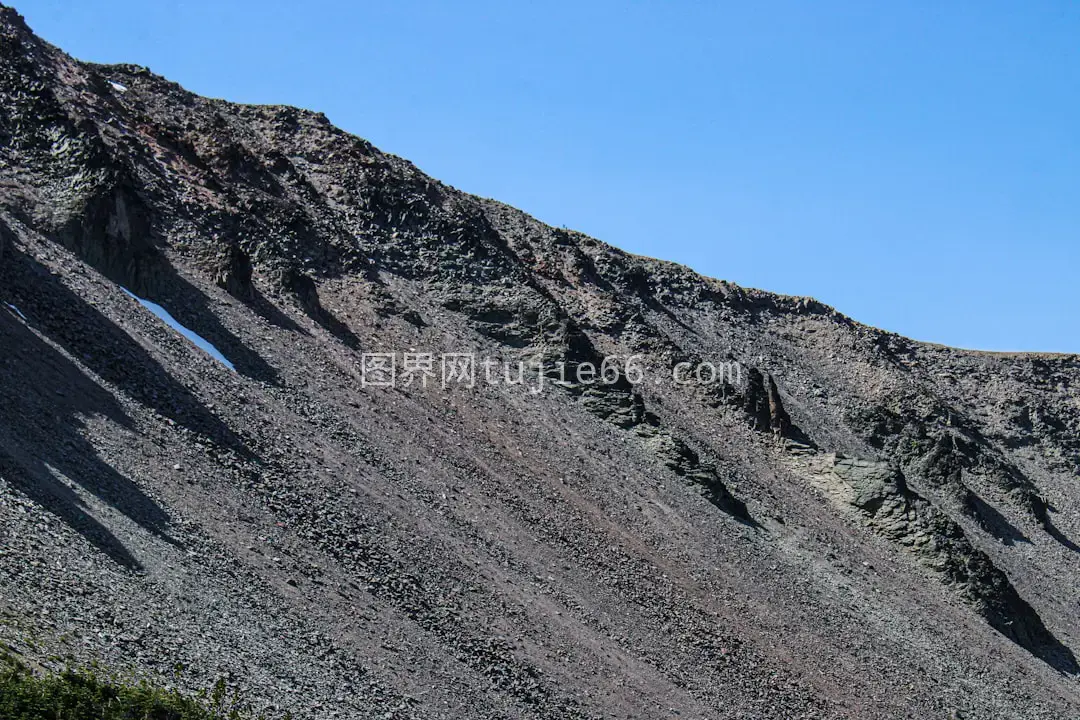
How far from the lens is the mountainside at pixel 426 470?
24.8 metres

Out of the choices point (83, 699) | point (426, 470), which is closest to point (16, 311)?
point (426, 470)

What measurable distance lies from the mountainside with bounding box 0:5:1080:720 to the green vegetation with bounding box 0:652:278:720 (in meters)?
1.25

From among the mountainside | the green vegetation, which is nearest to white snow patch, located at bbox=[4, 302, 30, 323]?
the mountainside

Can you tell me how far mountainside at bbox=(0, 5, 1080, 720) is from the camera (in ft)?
81.2

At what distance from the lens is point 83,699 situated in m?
16.1

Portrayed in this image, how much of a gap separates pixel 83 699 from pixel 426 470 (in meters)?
20.8

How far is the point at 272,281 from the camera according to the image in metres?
44.9

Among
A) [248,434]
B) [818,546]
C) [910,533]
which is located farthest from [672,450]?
[248,434]

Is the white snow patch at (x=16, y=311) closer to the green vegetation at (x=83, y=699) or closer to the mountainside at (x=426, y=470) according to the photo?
the mountainside at (x=426, y=470)

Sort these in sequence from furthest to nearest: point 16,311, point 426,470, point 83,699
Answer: point 426,470, point 16,311, point 83,699

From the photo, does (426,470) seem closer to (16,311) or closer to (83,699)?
(16,311)

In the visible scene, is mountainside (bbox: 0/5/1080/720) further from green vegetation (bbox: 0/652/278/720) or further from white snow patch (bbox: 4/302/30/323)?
green vegetation (bbox: 0/652/278/720)

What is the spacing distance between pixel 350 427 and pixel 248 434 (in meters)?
4.90

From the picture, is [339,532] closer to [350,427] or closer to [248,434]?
[248,434]
